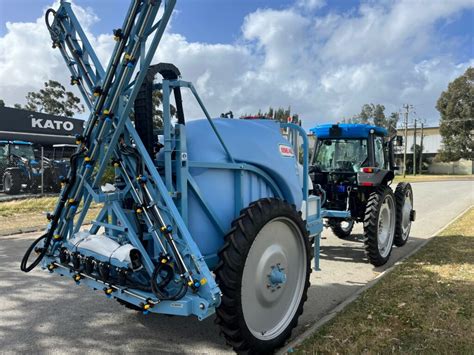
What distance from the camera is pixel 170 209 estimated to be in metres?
2.93

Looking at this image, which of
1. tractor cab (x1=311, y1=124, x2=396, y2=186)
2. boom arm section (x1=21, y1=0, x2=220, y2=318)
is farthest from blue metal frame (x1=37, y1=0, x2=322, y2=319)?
tractor cab (x1=311, y1=124, x2=396, y2=186)

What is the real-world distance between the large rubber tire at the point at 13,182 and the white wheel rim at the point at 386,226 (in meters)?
15.5

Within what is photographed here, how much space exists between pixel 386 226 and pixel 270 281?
170 inches

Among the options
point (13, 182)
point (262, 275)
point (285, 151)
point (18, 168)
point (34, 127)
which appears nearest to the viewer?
point (262, 275)

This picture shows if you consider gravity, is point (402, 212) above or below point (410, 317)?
above

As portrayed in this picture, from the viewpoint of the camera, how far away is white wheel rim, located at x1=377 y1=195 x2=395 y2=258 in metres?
6.83

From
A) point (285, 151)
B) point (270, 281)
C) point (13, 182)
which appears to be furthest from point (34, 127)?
point (270, 281)

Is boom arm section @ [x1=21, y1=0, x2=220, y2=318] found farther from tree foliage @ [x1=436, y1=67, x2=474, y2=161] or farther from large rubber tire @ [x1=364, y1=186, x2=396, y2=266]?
tree foliage @ [x1=436, y1=67, x2=474, y2=161]

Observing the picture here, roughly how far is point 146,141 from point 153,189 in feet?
1.49

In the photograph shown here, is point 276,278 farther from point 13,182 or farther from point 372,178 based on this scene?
point 13,182

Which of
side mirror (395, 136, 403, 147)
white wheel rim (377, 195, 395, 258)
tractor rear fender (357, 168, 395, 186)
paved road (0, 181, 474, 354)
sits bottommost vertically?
paved road (0, 181, 474, 354)

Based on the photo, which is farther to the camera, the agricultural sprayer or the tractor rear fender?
the tractor rear fender

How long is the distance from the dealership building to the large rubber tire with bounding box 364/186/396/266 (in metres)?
19.9

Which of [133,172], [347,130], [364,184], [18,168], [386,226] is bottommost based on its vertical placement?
[386,226]
